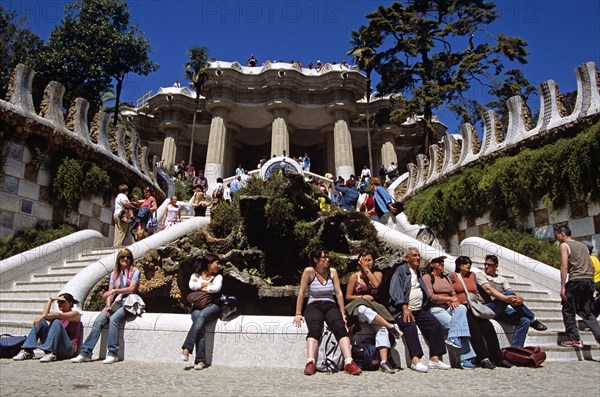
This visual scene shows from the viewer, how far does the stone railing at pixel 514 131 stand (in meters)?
10.6

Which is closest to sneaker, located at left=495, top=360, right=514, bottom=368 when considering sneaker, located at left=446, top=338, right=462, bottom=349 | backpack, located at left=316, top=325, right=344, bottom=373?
sneaker, located at left=446, top=338, right=462, bottom=349

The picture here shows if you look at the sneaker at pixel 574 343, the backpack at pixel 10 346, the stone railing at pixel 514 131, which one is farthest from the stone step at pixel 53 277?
the stone railing at pixel 514 131

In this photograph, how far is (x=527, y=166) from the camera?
459 inches

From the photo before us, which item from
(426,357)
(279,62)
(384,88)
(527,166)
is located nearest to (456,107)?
(384,88)

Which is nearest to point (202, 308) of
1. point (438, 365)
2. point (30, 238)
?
point (438, 365)

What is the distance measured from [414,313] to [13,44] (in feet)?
82.9

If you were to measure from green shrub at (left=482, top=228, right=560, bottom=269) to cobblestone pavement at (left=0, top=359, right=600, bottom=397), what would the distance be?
5465 millimetres

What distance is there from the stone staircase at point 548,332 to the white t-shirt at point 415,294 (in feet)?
3.87

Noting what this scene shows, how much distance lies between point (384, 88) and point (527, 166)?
1314 centimetres

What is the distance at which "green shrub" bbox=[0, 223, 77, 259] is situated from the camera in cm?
1033

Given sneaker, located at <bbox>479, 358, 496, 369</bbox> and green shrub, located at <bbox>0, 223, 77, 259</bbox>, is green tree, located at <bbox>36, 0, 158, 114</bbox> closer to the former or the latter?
green shrub, located at <bbox>0, 223, 77, 259</bbox>

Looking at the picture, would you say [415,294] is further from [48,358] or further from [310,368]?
[48,358]

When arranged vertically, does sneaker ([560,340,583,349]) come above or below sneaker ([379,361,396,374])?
above

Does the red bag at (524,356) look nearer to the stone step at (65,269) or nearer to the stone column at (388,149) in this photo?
the stone step at (65,269)
